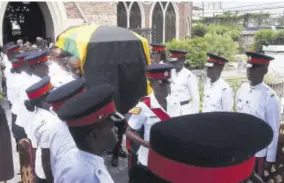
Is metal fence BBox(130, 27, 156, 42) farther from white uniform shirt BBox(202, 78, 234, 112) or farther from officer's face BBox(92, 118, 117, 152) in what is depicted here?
officer's face BBox(92, 118, 117, 152)

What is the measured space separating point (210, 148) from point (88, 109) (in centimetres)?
73

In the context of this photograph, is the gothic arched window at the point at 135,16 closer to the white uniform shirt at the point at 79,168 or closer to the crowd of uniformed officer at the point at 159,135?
the crowd of uniformed officer at the point at 159,135

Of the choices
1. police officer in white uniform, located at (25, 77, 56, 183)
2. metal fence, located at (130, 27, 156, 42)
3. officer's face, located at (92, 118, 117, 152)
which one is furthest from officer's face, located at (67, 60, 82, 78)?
metal fence, located at (130, 27, 156, 42)

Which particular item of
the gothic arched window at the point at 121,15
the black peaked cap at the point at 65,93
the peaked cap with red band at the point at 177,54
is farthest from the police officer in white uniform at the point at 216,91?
the gothic arched window at the point at 121,15

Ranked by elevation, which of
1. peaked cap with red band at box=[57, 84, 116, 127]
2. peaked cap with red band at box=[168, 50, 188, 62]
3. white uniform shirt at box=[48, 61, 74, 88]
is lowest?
white uniform shirt at box=[48, 61, 74, 88]

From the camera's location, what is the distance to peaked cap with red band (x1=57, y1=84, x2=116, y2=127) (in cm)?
158

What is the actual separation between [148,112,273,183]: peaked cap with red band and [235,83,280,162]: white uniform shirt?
89.0 inches

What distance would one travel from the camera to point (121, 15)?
1633 centimetres

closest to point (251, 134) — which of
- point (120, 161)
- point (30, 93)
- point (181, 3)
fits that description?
point (30, 93)

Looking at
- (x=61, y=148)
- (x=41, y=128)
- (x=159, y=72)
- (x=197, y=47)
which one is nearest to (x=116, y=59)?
(x=159, y=72)

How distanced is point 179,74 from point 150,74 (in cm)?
194

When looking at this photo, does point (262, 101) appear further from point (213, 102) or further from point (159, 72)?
point (159, 72)

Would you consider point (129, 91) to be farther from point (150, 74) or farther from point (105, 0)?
point (105, 0)

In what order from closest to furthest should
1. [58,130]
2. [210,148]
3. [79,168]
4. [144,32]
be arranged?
[210,148], [79,168], [58,130], [144,32]
